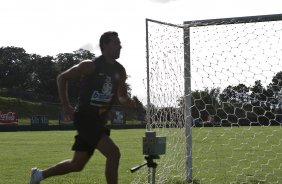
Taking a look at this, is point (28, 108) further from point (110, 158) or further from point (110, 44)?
point (110, 158)

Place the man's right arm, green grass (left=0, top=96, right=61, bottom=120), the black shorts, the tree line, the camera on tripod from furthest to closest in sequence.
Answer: the tree line → green grass (left=0, top=96, right=61, bottom=120) → the camera on tripod → the black shorts → the man's right arm

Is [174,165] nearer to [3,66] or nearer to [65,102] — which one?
[65,102]

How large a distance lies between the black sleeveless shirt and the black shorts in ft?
0.27

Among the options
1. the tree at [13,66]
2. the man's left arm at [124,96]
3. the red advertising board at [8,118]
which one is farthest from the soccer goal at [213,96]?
the tree at [13,66]

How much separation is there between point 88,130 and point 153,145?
0.73 metres

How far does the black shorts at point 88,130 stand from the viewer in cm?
489

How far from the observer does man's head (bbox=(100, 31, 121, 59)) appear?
5.06 meters

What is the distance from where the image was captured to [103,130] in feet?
16.3

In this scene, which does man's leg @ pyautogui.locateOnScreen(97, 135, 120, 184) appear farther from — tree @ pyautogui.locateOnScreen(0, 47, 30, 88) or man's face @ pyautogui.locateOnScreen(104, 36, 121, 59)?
tree @ pyautogui.locateOnScreen(0, 47, 30, 88)

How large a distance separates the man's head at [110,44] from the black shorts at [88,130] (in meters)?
0.62

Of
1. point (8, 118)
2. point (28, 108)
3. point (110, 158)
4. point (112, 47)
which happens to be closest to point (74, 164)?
point (110, 158)

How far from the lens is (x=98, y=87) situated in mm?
4973

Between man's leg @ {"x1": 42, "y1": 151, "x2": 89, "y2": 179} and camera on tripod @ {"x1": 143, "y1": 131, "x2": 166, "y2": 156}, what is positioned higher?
camera on tripod @ {"x1": 143, "y1": 131, "x2": 166, "y2": 156}

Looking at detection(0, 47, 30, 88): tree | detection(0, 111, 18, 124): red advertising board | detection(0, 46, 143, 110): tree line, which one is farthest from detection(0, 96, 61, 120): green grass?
detection(0, 47, 30, 88): tree
